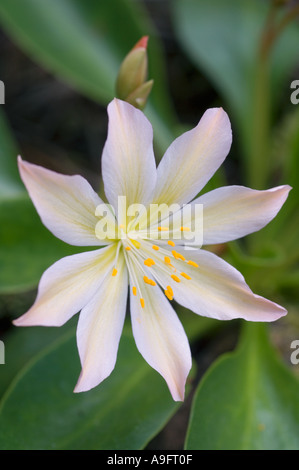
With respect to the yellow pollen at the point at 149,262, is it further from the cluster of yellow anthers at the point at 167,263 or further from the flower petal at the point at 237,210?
the flower petal at the point at 237,210

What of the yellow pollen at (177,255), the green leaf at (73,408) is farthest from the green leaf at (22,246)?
the yellow pollen at (177,255)

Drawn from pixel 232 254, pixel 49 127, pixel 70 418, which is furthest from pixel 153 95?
pixel 70 418

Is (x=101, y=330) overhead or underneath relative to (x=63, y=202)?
underneath

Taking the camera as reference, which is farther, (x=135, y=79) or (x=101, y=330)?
(x=135, y=79)

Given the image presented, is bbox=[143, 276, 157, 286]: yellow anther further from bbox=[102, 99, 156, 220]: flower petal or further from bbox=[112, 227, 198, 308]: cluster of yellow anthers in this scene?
bbox=[102, 99, 156, 220]: flower petal

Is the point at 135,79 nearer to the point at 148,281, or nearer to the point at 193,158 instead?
the point at 193,158

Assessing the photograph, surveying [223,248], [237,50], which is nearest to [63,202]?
[223,248]
